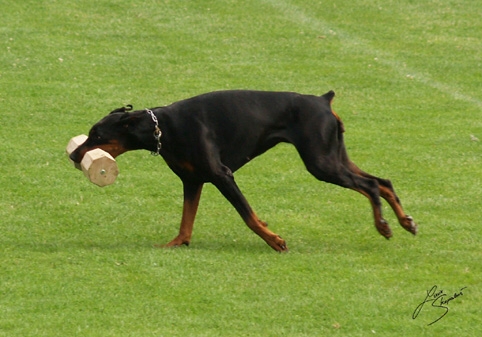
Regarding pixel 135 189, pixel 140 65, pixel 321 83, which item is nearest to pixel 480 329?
pixel 135 189

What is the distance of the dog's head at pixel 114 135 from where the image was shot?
9023mm

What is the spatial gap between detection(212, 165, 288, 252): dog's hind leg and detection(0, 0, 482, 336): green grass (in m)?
0.13

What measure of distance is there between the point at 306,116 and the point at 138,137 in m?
1.42

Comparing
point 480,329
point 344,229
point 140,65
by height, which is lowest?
point 140,65

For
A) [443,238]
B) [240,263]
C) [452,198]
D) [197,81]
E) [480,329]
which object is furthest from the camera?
[197,81]

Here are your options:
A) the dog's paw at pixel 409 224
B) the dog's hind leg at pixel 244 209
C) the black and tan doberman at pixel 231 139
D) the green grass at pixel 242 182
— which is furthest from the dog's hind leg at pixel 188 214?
the dog's paw at pixel 409 224

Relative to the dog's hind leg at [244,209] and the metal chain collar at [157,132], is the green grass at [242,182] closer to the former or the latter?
the dog's hind leg at [244,209]

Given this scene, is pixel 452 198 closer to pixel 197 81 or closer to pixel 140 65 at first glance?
pixel 197 81

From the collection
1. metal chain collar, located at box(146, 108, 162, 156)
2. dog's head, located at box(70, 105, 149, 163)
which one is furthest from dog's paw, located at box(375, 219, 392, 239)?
dog's head, located at box(70, 105, 149, 163)

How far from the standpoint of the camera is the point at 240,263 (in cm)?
875

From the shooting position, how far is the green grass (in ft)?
25.7

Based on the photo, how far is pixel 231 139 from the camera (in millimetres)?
9273

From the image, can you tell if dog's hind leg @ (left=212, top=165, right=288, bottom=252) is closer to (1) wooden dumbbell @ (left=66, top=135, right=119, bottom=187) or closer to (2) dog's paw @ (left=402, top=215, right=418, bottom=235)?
(1) wooden dumbbell @ (left=66, top=135, right=119, bottom=187)

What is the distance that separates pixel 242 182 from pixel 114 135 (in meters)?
2.62
